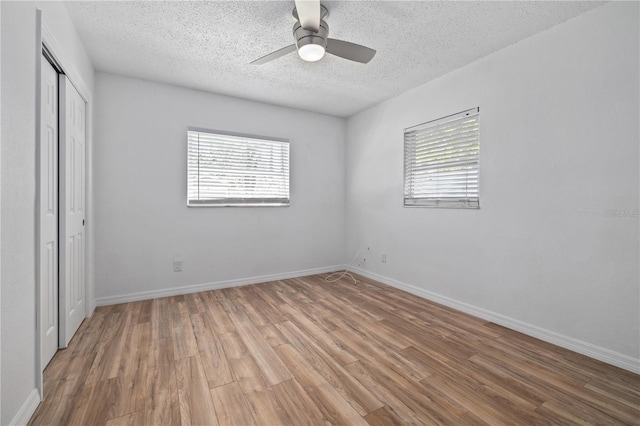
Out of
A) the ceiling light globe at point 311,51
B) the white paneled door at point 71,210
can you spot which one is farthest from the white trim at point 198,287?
the ceiling light globe at point 311,51

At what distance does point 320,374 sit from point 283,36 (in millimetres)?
2662

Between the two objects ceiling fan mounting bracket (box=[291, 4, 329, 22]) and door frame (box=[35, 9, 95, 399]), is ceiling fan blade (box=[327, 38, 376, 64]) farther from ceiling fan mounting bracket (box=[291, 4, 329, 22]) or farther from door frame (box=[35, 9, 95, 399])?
door frame (box=[35, 9, 95, 399])

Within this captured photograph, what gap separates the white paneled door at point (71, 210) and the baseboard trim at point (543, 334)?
11.1 ft

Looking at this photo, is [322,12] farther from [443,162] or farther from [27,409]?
[27,409]

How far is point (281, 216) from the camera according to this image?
13.7ft

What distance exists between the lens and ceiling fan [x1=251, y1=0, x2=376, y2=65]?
5.85 ft

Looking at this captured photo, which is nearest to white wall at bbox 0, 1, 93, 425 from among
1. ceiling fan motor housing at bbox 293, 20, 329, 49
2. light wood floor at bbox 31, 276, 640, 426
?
light wood floor at bbox 31, 276, 640, 426

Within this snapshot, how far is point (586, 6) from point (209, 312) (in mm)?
4054

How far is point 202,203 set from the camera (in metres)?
3.61

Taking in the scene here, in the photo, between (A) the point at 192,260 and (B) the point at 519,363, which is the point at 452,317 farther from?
(A) the point at 192,260

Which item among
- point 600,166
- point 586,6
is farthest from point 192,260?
point 586,6

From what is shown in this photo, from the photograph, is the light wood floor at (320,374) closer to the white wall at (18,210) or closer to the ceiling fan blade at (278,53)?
the white wall at (18,210)

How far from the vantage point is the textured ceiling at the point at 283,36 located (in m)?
2.08

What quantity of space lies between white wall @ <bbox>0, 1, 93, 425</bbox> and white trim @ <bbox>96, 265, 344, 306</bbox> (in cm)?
175
